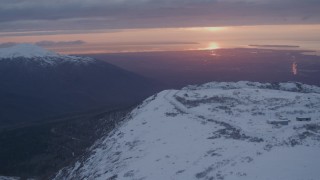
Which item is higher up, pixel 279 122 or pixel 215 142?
pixel 279 122

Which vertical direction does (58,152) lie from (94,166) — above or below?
below

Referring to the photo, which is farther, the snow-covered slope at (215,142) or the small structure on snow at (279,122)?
the small structure on snow at (279,122)

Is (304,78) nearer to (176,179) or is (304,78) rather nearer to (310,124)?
(310,124)

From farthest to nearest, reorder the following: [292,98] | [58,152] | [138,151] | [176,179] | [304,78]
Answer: [304,78], [58,152], [292,98], [138,151], [176,179]

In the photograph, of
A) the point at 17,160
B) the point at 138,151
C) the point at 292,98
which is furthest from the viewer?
the point at 17,160

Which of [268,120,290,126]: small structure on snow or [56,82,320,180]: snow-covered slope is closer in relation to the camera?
[56,82,320,180]: snow-covered slope

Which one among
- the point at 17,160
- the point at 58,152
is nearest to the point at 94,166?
the point at 58,152

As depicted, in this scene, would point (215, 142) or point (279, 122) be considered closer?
point (215, 142)

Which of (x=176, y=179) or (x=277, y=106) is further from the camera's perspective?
(x=277, y=106)
